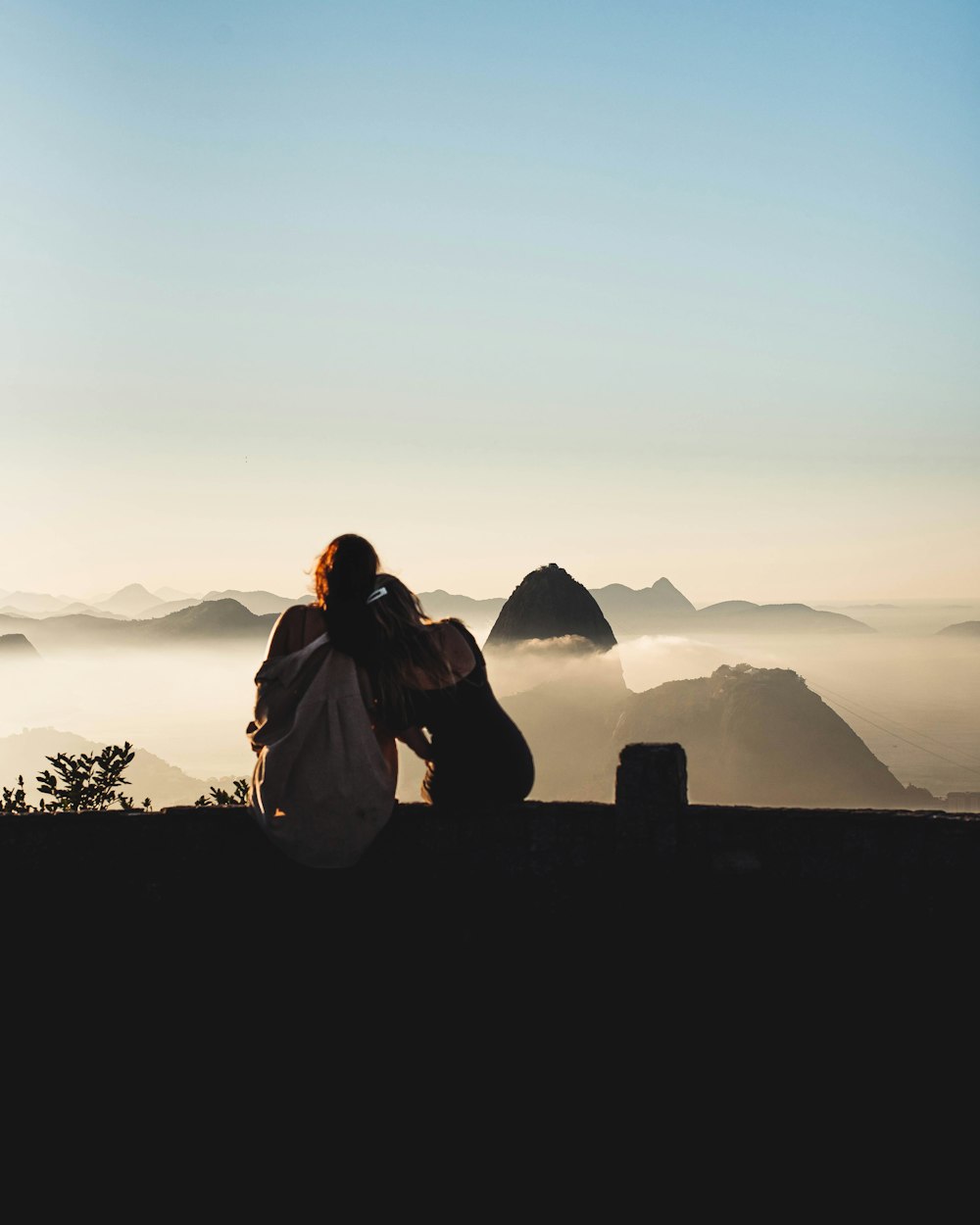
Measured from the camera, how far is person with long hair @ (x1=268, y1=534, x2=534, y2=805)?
6391 millimetres

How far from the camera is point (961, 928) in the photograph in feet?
20.4

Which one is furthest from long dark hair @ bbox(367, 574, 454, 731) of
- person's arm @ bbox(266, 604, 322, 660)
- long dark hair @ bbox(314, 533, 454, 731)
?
person's arm @ bbox(266, 604, 322, 660)

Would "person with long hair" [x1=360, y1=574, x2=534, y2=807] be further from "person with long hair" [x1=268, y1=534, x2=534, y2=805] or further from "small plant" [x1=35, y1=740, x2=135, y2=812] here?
"small plant" [x1=35, y1=740, x2=135, y2=812]

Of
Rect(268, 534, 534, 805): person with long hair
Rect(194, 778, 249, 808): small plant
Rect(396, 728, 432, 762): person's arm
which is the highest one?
Rect(268, 534, 534, 805): person with long hair

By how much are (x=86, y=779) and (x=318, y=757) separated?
7.38 metres

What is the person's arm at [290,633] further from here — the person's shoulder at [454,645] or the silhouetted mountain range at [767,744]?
the silhouetted mountain range at [767,744]

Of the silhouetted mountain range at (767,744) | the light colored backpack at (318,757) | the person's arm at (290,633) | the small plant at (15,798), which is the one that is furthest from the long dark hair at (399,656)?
the silhouetted mountain range at (767,744)

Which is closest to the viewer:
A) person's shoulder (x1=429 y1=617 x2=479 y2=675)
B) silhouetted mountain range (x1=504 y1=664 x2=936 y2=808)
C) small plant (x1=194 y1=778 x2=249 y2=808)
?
person's shoulder (x1=429 y1=617 x2=479 y2=675)

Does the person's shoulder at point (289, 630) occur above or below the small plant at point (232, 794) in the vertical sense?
above

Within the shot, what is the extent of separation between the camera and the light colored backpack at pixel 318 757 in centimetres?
639

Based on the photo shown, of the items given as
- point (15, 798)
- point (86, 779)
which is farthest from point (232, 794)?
point (15, 798)

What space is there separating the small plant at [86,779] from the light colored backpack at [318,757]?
20.4 feet

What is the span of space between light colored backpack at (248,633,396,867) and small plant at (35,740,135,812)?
244 inches

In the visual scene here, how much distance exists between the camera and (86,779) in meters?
12.9
